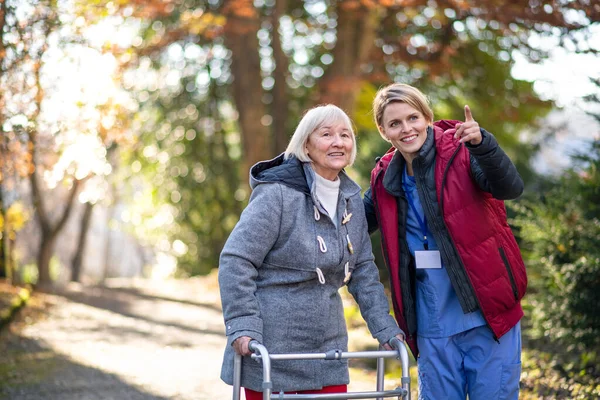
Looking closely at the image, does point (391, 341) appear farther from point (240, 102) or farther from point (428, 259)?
point (240, 102)

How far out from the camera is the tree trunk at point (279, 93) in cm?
1195

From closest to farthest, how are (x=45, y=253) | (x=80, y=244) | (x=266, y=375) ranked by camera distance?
(x=266, y=375)
(x=45, y=253)
(x=80, y=244)

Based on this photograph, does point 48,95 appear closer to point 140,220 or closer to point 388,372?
point 388,372

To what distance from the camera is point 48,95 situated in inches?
328

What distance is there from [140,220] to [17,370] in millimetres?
14760

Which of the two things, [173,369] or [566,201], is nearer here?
[566,201]

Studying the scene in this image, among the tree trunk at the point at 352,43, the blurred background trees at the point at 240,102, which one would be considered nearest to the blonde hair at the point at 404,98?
the blurred background trees at the point at 240,102

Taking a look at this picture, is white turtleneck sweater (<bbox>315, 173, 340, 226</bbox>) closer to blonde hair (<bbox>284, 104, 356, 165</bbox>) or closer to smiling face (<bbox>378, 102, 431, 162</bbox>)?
blonde hair (<bbox>284, 104, 356, 165</bbox>)

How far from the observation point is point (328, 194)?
3.36m

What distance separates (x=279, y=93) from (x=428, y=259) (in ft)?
30.2

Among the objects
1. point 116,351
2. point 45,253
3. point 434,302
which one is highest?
point 434,302

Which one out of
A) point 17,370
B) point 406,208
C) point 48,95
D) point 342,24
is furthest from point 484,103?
point 406,208

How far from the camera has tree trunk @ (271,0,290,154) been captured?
39.2 feet

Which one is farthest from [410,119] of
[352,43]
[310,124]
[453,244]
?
[352,43]
